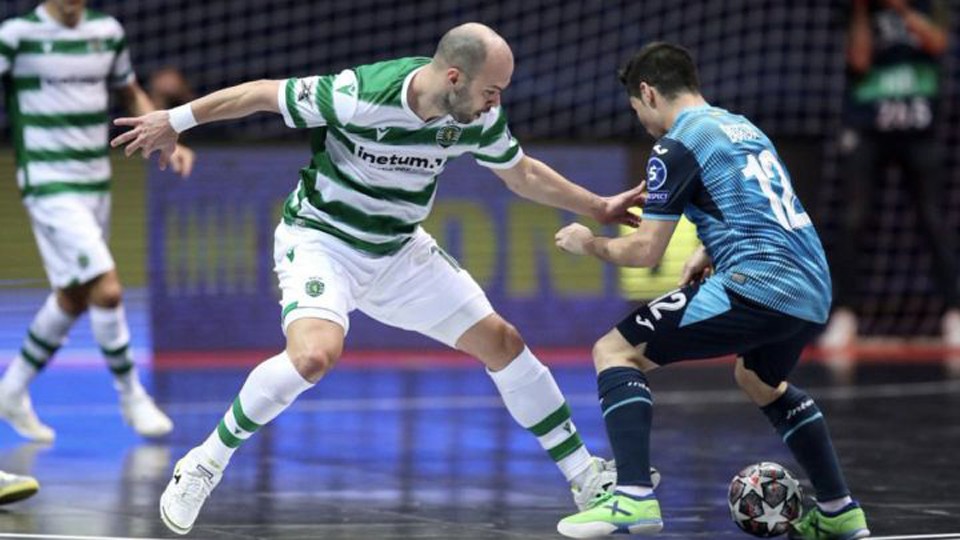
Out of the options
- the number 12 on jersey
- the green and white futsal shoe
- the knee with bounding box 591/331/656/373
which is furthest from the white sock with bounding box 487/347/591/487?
the number 12 on jersey

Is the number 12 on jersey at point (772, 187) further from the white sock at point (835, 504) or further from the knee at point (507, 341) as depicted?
the knee at point (507, 341)

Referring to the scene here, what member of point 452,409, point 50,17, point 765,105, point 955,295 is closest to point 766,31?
point 765,105

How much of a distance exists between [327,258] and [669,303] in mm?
1253

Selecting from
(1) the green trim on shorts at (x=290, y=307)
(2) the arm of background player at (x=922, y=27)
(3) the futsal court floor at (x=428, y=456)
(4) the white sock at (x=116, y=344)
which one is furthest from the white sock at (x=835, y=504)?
(2) the arm of background player at (x=922, y=27)

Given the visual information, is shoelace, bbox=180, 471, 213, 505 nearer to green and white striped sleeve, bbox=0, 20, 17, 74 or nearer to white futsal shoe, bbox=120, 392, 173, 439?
white futsal shoe, bbox=120, 392, 173, 439

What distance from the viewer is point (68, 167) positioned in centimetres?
981

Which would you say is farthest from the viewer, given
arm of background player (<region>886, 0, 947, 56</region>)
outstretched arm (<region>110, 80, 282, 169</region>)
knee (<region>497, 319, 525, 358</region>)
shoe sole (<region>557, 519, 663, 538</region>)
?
arm of background player (<region>886, 0, 947, 56</region>)

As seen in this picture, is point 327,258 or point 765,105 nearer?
point 327,258

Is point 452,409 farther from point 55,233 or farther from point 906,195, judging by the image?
point 906,195

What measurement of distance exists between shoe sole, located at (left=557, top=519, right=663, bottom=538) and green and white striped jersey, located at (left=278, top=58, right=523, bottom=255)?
1302 mm

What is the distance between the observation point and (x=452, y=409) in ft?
36.0

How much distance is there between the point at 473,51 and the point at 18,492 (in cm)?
242

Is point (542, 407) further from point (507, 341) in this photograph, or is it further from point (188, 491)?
A: point (188, 491)

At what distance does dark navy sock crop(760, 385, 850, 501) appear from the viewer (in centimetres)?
657
